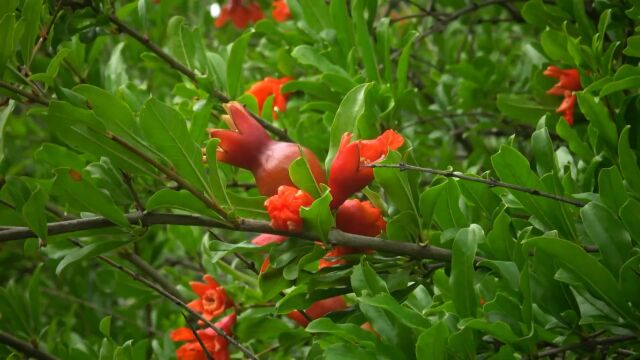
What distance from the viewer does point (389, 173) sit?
929 millimetres

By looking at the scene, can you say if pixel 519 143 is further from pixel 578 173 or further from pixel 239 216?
pixel 239 216

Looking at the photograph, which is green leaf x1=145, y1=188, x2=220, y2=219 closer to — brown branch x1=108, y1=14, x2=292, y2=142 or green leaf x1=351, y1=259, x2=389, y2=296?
green leaf x1=351, y1=259, x2=389, y2=296

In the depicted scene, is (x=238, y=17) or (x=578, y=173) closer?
(x=578, y=173)

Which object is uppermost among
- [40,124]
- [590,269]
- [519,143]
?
[590,269]

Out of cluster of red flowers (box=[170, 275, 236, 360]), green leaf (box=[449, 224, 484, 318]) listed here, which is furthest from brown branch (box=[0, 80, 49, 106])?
green leaf (box=[449, 224, 484, 318])

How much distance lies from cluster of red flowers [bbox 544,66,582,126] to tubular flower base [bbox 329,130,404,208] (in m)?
0.43

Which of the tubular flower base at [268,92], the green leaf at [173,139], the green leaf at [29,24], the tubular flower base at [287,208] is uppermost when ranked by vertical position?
the green leaf at [29,24]

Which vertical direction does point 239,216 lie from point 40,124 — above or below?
above

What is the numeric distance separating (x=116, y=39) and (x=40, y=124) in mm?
621

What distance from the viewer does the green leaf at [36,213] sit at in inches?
34.7

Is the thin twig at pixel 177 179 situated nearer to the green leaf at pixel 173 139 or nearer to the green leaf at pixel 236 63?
the green leaf at pixel 173 139

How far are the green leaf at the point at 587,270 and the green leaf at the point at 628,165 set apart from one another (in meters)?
0.18

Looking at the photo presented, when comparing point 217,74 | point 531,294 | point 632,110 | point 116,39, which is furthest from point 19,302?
point 632,110

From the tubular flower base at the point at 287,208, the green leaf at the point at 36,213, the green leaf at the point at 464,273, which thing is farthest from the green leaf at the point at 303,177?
the green leaf at the point at 36,213
